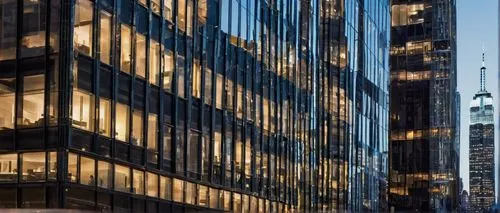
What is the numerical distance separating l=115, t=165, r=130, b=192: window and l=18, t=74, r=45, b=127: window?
4.05 m

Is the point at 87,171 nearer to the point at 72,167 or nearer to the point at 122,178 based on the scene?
the point at 72,167

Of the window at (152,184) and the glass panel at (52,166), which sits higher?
the glass panel at (52,166)

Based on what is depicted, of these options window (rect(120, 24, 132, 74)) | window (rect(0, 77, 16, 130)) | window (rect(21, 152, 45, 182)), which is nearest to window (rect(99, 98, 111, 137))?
window (rect(120, 24, 132, 74))

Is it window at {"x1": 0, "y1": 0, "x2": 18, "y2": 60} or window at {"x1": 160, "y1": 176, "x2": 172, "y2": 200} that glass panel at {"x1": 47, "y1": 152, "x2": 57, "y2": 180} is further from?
window at {"x1": 160, "y1": 176, "x2": 172, "y2": 200}

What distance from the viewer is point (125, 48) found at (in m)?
35.6

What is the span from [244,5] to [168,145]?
12.7 metres

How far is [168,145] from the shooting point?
3859 cm

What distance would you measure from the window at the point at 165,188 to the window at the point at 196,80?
16.7 feet

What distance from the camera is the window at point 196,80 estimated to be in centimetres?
4128

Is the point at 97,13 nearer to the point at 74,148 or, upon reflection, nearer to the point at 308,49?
the point at 74,148

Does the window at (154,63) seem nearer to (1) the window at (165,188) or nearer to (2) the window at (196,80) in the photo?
(2) the window at (196,80)

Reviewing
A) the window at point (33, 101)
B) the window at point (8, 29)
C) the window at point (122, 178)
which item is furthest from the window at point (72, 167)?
the window at point (8, 29)

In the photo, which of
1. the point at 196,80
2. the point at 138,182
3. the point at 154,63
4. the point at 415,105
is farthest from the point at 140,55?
the point at 415,105

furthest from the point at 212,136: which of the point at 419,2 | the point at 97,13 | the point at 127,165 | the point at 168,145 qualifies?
the point at 419,2
